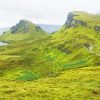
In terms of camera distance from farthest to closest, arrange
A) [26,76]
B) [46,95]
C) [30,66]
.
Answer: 1. [30,66]
2. [26,76]
3. [46,95]

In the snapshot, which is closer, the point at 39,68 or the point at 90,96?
the point at 90,96

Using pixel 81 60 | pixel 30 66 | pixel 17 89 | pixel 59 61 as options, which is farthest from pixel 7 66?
pixel 17 89

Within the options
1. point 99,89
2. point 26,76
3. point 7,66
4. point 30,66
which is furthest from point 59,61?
point 99,89

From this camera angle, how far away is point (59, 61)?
196 metres

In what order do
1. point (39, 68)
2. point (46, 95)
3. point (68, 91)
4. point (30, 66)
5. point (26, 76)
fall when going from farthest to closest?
1. point (30, 66)
2. point (39, 68)
3. point (26, 76)
4. point (68, 91)
5. point (46, 95)

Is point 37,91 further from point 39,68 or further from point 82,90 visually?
point 39,68

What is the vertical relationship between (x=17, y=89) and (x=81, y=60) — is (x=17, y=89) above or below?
above

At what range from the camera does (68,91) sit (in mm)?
57562

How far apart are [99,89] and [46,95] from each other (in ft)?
37.5

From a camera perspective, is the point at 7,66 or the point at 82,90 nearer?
the point at 82,90

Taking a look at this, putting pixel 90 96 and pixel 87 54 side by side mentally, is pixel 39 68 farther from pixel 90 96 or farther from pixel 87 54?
pixel 90 96

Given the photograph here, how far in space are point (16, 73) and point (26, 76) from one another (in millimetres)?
11172

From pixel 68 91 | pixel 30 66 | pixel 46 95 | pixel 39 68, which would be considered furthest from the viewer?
pixel 30 66

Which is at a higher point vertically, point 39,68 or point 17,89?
point 17,89
